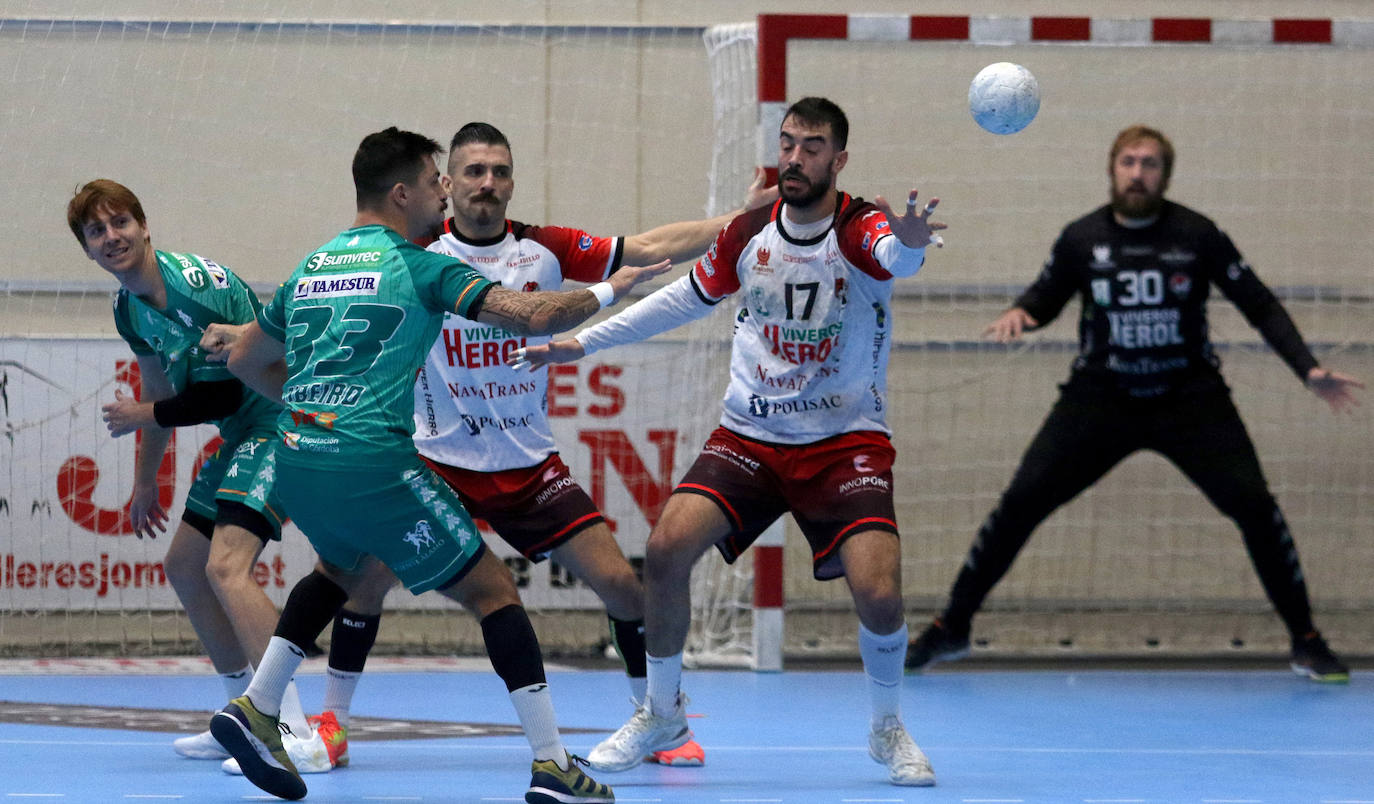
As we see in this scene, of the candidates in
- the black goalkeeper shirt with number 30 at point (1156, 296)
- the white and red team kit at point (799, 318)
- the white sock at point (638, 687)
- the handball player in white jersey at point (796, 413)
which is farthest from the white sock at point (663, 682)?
the black goalkeeper shirt with number 30 at point (1156, 296)

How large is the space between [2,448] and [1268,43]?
20.6 feet

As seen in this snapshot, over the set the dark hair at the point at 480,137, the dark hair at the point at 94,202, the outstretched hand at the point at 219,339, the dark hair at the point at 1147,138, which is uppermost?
the dark hair at the point at 1147,138

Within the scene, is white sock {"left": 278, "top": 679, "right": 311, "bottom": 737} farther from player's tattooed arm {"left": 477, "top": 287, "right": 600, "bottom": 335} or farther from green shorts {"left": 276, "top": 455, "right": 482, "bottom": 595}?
player's tattooed arm {"left": 477, "top": 287, "right": 600, "bottom": 335}

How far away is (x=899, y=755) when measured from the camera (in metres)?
5.10

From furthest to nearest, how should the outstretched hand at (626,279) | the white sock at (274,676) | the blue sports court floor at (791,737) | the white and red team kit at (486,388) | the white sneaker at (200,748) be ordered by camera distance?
the white and red team kit at (486,388)
the white sneaker at (200,748)
the blue sports court floor at (791,737)
the outstretched hand at (626,279)
the white sock at (274,676)

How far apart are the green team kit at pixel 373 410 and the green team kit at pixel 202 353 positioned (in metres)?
0.88

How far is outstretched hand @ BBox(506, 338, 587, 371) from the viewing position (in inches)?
194

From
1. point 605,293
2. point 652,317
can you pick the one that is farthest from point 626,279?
point 652,317

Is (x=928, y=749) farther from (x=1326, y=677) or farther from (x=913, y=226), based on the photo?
(x=1326, y=677)

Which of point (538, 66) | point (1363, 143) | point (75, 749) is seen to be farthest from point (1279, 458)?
point (75, 749)

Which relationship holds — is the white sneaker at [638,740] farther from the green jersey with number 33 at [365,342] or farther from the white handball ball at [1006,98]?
the white handball ball at [1006,98]

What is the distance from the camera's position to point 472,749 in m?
5.66

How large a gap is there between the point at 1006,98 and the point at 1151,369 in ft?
7.41

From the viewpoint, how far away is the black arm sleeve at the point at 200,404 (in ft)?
17.4
